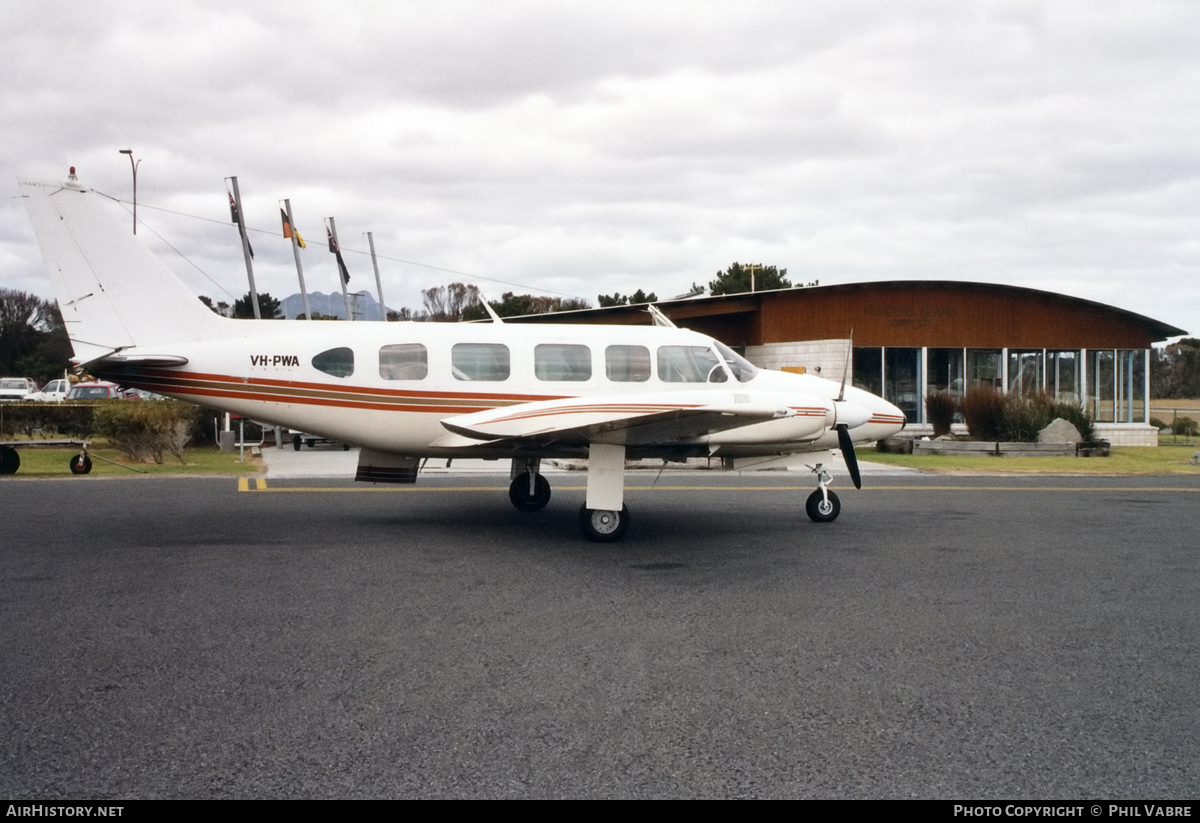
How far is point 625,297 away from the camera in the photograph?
6631 centimetres

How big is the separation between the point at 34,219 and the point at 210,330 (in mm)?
2369

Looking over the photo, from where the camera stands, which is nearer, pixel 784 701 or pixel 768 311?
pixel 784 701

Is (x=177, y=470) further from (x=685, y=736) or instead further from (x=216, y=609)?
(x=685, y=736)

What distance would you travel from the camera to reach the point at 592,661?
627 centimetres

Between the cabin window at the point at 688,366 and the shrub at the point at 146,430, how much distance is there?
48.5 ft

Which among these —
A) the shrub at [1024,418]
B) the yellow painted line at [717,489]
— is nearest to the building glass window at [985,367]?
the shrub at [1024,418]

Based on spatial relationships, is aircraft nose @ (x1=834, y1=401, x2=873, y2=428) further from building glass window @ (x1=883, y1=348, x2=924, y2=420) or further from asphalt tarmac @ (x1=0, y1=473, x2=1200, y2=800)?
building glass window @ (x1=883, y1=348, x2=924, y2=420)

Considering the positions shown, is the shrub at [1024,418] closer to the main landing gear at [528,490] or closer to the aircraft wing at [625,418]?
the main landing gear at [528,490]

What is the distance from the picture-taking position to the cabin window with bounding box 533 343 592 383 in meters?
12.4

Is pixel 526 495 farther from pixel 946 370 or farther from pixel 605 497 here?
pixel 946 370

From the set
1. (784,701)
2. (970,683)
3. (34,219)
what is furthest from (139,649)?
(34,219)

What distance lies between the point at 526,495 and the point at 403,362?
2.99 metres

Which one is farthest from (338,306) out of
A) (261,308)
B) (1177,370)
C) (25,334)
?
(1177,370)

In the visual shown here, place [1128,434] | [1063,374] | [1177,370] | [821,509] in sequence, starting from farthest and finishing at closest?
1. [1177,370]
2. [1063,374]
3. [1128,434]
4. [821,509]
